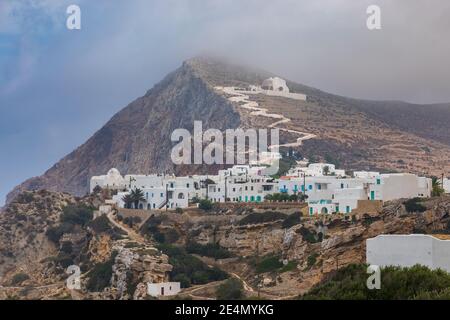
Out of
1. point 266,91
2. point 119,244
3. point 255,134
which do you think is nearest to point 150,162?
point 266,91

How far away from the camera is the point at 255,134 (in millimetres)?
77250

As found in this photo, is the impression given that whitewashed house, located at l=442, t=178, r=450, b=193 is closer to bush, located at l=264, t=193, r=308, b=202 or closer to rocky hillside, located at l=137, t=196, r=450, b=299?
bush, located at l=264, t=193, r=308, b=202

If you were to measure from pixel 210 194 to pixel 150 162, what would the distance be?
133ft

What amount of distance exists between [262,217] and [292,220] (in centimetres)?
206

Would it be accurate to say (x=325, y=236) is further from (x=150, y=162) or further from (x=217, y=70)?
(x=217, y=70)

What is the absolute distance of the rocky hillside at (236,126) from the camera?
83.6 m

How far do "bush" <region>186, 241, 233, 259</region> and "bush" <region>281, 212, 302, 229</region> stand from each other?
304 centimetres

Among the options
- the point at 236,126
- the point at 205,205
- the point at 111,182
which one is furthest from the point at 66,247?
the point at 236,126

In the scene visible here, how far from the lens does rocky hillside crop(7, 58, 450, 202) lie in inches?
3290

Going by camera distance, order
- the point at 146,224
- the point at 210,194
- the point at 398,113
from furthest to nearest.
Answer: the point at 398,113 < the point at 210,194 < the point at 146,224

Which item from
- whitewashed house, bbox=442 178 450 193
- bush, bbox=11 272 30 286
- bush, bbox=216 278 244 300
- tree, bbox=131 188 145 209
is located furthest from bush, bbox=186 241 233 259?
whitewashed house, bbox=442 178 450 193

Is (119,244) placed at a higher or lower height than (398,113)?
lower

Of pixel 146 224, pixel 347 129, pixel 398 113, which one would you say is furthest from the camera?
pixel 398 113

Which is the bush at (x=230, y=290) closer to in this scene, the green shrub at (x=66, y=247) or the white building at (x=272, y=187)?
the white building at (x=272, y=187)
